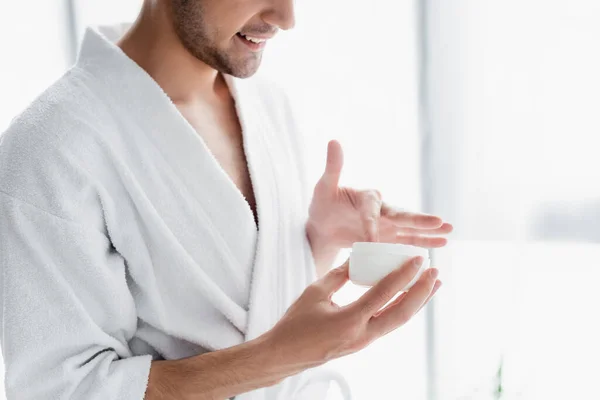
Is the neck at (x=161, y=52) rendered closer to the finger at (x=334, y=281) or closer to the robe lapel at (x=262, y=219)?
the robe lapel at (x=262, y=219)

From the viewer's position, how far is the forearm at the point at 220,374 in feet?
2.76

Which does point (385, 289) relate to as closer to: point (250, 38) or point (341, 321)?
point (341, 321)

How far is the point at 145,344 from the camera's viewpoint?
1.01 metres

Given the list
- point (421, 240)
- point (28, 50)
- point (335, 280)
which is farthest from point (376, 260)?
point (28, 50)

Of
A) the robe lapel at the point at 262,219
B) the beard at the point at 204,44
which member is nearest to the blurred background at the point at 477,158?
the robe lapel at the point at 262,219

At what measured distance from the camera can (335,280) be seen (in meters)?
0.86

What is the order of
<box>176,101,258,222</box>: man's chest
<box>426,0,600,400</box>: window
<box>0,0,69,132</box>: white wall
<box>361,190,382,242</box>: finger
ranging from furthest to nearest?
1. <box>0,0,69,132</box>: white wall
2. <box>426,0,600,400</box>: window
3. <box>176,101,258,222</box>: man's chest
4. <box>361,190,382,242</box>: finger

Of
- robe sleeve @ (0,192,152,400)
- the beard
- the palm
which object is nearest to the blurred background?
the palm

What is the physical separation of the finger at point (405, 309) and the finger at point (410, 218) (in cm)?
23

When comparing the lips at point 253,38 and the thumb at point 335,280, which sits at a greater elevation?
the lips at point 253,38

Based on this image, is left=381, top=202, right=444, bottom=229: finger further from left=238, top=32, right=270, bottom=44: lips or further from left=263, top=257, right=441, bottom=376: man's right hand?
left=238, top=32, right=270, bottom=44: lips

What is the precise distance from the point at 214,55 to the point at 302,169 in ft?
0.92

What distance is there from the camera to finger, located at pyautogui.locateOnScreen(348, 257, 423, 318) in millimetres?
794

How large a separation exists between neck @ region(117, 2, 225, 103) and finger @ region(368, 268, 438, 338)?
20.2 inches
